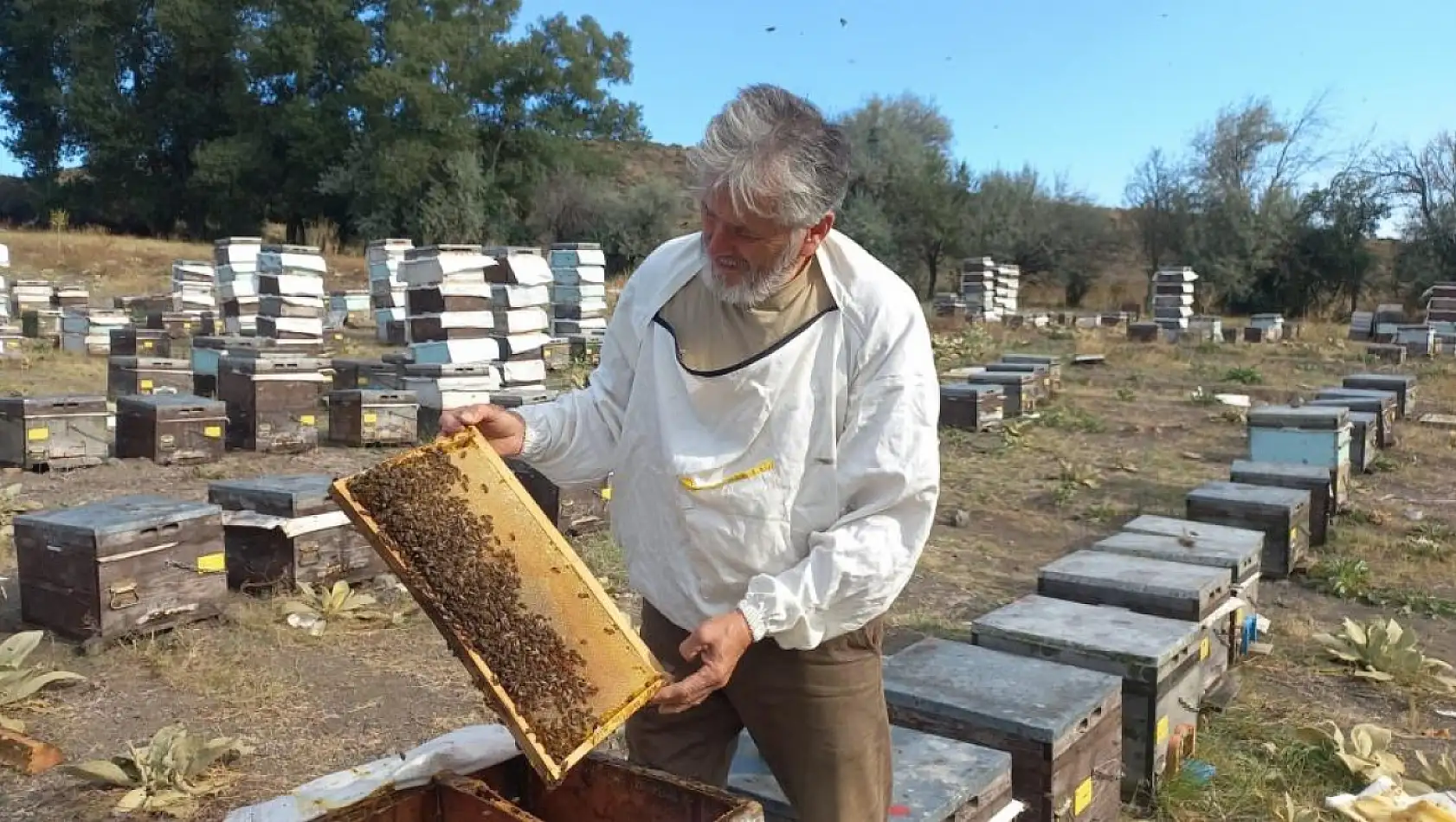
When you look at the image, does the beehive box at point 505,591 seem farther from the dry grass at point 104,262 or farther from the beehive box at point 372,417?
the dry grass at point 104,262

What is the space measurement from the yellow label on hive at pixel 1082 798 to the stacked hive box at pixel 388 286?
45.6 feet

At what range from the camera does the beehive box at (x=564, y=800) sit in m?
1.76

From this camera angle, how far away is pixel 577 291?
51.2 feet

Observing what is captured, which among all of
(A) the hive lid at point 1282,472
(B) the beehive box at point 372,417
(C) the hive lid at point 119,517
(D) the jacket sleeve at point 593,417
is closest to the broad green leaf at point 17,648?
(C) the hive lid at point 119,517

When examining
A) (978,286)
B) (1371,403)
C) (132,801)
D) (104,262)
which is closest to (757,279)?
(132,801)

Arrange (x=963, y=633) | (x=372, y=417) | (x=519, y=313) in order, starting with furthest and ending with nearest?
1. (x=519, y=313)
2. (x=372, y=417)
3. (x=963, y=633)

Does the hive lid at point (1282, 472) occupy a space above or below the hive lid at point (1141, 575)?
above

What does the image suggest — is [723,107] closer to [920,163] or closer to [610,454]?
[610,454]

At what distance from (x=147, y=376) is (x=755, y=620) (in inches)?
375

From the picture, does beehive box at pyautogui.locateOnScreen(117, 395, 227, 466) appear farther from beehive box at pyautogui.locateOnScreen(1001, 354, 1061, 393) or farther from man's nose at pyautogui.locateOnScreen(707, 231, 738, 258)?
beehive box at pyautogui.locateOnScreen(1001, 354, 1061, 393)

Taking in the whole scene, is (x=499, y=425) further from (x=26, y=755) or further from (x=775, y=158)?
(x=26, y=755)

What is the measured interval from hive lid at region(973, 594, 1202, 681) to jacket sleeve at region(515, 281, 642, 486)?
1949 millimetres

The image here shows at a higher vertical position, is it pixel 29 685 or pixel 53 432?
pixel 53 432

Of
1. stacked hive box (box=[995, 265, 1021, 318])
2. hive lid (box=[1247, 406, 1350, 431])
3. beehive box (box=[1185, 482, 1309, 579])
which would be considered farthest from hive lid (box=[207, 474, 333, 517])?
stacked hive box (box=[995, 265, 1021, 318])
